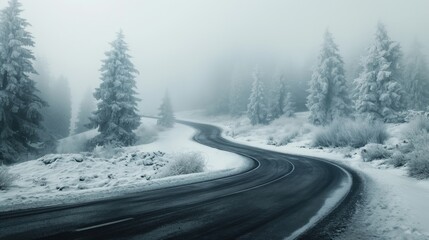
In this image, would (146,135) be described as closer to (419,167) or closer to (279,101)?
(279,101)

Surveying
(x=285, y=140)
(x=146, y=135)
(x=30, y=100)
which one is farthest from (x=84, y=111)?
(x=285, y=140)

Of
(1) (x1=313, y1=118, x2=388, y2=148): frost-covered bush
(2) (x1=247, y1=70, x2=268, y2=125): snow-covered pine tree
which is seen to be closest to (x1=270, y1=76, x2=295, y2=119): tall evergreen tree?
(2) (x1=247, y1=70, x2=268, y2=125): snow-covered pine tree

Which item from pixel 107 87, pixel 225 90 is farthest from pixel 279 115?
pixel 107 87

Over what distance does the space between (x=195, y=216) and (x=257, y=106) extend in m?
54.0

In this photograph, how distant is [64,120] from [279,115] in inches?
1792

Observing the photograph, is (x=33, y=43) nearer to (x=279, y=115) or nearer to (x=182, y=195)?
(x=182, y=195)

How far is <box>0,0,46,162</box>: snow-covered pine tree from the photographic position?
22.1m

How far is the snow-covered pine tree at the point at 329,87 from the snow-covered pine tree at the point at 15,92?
32897 mm

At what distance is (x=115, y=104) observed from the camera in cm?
3044

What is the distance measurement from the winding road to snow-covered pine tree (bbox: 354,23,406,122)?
2488cm

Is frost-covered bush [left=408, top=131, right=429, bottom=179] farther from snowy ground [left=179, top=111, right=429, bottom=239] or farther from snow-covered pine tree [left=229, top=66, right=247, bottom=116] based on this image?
snow-covered pine tree [left=229, top=66, right=247, bottom=116]

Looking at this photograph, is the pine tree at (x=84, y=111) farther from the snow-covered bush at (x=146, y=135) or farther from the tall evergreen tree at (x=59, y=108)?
the snow-covered bush at (x=146, y=135)

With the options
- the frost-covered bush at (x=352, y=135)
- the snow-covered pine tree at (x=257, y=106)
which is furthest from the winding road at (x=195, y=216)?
the snow-covered pine tree at (x=257, y=106)

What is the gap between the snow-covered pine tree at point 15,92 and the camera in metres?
22.1
